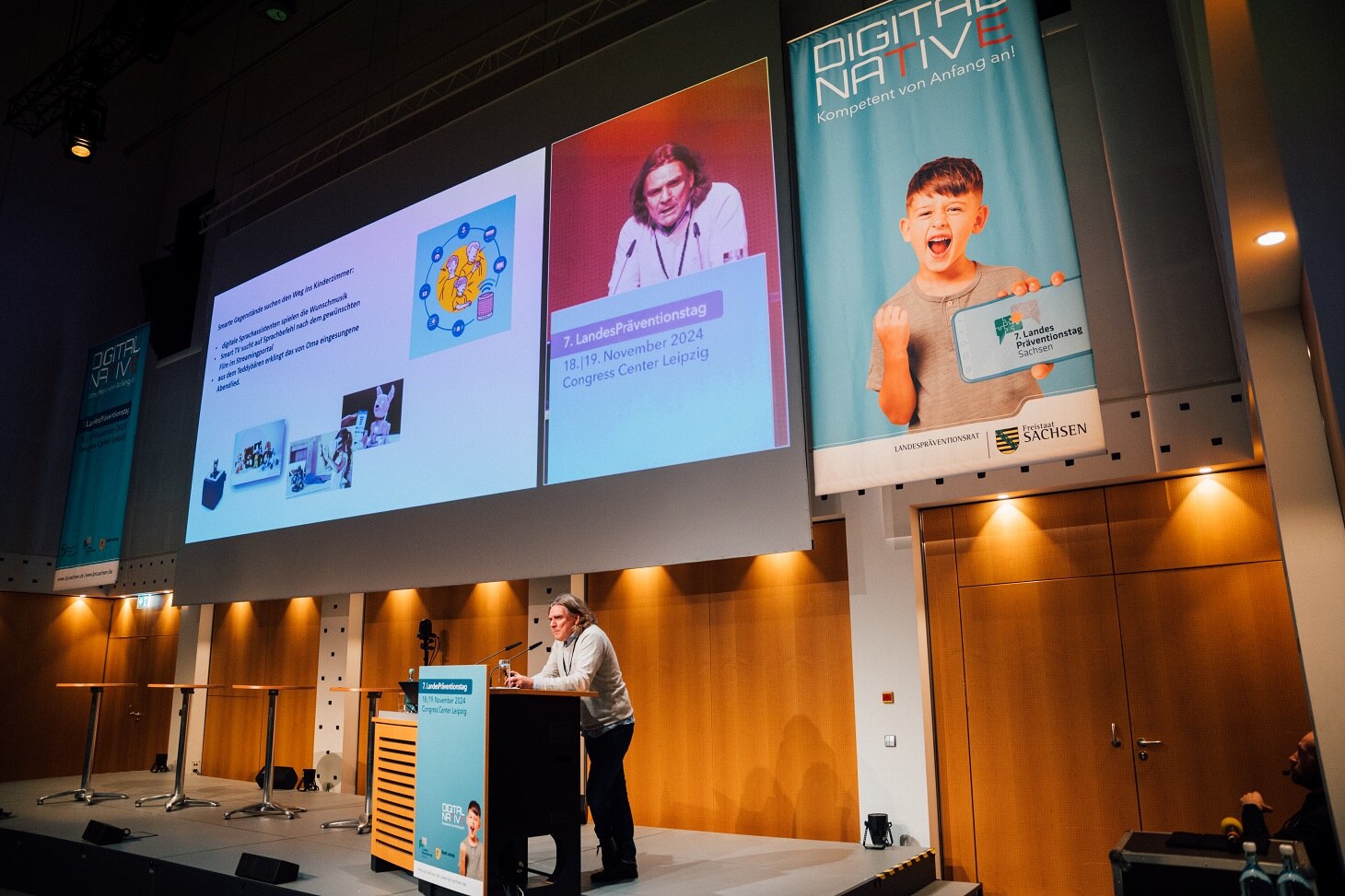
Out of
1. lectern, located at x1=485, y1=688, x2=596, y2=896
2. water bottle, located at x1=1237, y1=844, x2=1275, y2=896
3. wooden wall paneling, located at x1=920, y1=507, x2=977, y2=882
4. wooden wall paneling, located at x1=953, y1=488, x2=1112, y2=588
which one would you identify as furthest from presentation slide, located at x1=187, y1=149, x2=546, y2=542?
water bottle, located at x1=1237, y1=844, x2=1275, y2=896

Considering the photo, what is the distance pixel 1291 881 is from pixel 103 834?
570 cm

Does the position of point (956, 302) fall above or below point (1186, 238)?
below

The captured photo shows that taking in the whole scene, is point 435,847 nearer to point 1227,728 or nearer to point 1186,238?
point 1227,728

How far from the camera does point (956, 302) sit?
4539 mm

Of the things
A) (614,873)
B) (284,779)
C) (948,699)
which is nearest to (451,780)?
(614,873)

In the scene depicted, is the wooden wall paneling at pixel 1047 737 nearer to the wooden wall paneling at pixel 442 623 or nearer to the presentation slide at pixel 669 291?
the presentation slide at pixel 669 291

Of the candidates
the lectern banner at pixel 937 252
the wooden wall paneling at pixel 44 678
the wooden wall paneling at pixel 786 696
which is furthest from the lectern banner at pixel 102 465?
the lectern banner at pixel 937 252

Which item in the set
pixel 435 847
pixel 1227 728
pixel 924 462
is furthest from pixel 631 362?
pixel 1227 728

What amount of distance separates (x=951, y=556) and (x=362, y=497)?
13.5 ft

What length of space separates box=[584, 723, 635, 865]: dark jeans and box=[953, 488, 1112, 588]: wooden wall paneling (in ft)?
8.13

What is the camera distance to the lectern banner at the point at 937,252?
4.25 m

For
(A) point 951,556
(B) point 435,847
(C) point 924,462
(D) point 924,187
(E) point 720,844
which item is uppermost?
(D) point 924,187

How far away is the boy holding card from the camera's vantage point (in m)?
4.36

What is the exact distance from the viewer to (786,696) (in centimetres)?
573
